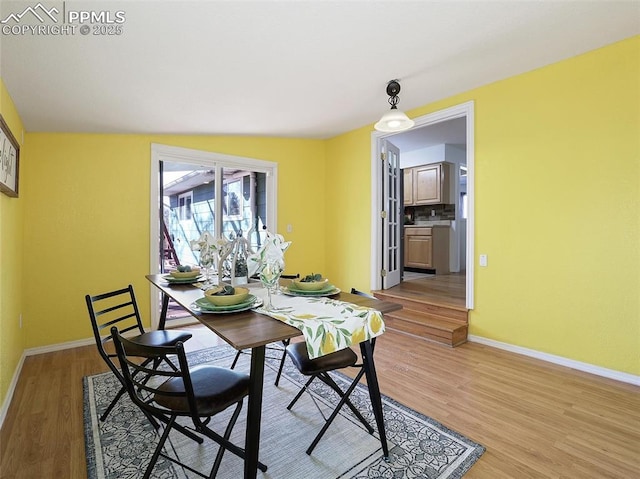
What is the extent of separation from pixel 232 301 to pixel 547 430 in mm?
1971

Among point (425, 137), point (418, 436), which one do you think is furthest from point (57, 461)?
point (425, 137)

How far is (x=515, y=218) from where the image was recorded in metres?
3.00

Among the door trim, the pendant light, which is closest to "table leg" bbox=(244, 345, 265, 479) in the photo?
the pendant light

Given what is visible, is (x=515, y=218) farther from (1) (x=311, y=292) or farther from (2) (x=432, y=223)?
(2) (x=432, y=223)

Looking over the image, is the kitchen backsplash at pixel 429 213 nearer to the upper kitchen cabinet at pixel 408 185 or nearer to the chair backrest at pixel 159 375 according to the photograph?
the upper kitchen cabinet at pixel 408 185

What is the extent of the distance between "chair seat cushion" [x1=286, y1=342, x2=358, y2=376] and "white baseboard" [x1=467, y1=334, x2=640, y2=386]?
2.03 m

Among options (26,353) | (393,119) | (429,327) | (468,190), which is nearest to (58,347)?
(26,353)

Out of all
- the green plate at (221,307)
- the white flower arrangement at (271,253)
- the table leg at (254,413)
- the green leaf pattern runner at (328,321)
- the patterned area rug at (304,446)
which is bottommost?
the patterned area rug at (304,446)

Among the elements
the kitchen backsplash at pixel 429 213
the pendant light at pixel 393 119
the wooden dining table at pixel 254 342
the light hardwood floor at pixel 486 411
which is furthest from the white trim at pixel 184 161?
the kitchen backsplash at pixel 429 213

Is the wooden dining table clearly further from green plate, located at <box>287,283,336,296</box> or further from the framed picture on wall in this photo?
the framed picture on wall

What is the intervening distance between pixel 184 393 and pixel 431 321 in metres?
2.82

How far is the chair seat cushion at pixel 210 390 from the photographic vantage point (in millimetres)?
1362

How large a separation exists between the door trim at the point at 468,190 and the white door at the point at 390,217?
97 millimetres

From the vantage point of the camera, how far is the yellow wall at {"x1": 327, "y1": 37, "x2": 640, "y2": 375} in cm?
243
